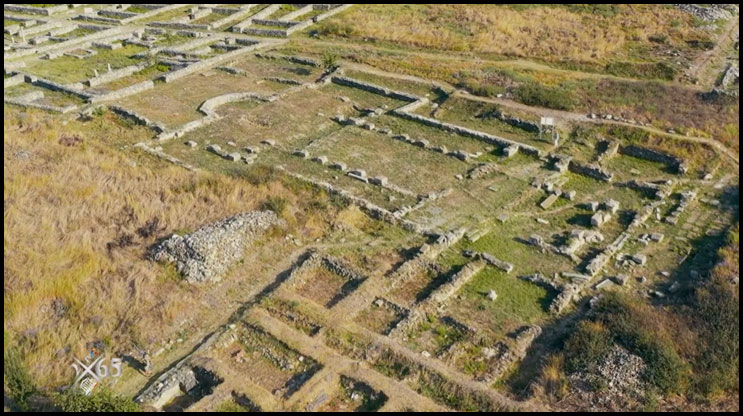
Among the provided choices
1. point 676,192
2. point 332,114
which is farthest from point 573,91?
point 332,114

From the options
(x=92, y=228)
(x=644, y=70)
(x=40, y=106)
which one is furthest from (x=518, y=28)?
(x=92, y=228)

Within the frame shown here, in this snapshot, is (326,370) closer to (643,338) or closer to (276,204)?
(276,204)

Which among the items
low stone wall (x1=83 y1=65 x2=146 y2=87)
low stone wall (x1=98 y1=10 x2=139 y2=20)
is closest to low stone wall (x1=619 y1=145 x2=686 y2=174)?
low stone wall (x1=83 y1=65 x2=146 y2=87)

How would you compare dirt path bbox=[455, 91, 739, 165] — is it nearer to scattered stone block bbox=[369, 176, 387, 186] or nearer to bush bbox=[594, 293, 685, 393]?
scattered stone block bbox=[369, 176, 387, 186]

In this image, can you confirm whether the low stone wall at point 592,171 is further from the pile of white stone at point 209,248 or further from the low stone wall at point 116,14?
the low stone wall at point 116,14

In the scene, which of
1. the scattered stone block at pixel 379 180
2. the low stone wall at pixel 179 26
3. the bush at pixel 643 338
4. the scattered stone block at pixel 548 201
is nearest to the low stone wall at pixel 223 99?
the scattered stone block at pixel 379 180
